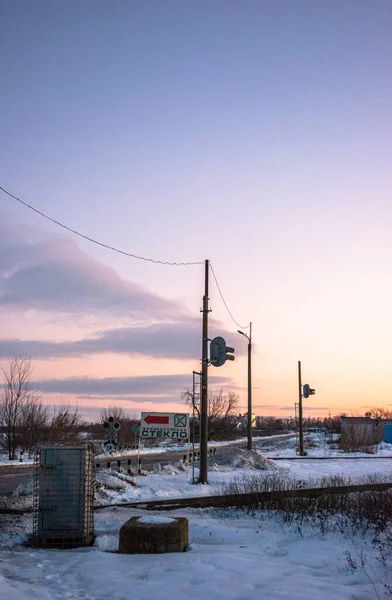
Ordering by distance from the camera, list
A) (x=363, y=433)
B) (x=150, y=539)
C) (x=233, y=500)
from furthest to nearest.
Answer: (x=363, y=433)
(x=233, y=500)
(x=150, y=539)

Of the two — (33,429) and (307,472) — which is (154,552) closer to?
(307,472)

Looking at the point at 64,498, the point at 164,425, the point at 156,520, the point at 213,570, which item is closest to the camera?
the point at 213,570

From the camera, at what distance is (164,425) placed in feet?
75.6

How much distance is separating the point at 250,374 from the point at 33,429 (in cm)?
1548

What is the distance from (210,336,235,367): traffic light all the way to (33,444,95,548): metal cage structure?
12.2 meters

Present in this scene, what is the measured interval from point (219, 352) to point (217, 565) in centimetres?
1442

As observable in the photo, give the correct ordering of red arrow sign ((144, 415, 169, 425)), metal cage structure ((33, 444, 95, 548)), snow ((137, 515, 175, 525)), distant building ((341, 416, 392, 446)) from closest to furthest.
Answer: snow ((137, 515, 175, 525)) → metal cage structure ((33, 444, 95, 548)) → red arrow sign ((144, 415, 169, 425)) → distant building ((341, 416, 392, 446))

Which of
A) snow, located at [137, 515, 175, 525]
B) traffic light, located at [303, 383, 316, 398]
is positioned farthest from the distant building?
snow, located at [137, 515, 175, 525]

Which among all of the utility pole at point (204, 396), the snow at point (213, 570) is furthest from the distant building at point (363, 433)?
the snow at point (213, 570)

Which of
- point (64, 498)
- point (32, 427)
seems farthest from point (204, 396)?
point (32, 427)

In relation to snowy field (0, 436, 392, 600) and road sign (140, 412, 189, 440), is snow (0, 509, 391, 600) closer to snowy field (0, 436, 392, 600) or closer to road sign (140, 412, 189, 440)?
snowy field (0, 436, 392, 600)

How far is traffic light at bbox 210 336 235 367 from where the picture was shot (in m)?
23.1

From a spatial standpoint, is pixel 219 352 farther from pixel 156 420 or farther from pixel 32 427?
pixel 32 427

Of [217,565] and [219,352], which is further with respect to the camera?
[219,352]
